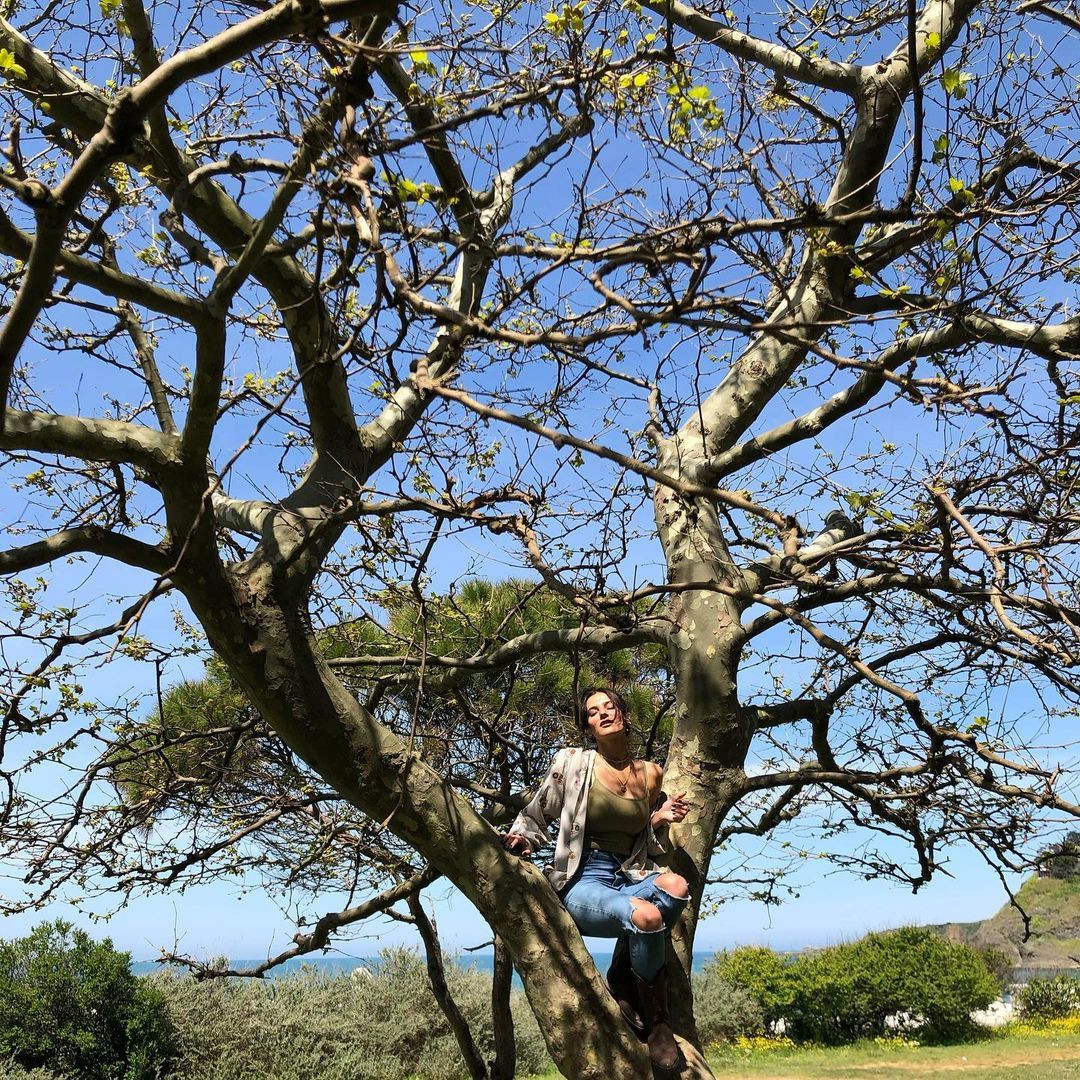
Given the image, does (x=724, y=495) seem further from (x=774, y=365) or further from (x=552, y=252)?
(x=774, y=365)

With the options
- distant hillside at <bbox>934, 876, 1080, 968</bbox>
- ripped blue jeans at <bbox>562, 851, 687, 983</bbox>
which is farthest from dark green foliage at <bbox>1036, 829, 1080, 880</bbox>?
distant hillside at <bbox>934, 876, 1080, 968</bbox>

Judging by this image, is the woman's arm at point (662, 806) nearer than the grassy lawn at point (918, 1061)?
Yes

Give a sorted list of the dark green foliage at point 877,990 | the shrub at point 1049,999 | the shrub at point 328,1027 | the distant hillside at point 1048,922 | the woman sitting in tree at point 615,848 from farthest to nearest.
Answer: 1. the distant hillside at point 1048,922
2. the shrub at point 1049,999
3. the dark green foliage at point 877,990
4. the shrub at point 328,1027
5. the woman sitting in tree at point 615,848

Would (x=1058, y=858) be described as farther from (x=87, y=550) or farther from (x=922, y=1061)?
(x=922, y=1061)

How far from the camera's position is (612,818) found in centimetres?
413

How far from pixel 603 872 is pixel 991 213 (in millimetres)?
3098

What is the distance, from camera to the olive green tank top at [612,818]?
412 cm

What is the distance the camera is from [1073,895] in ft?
97.8

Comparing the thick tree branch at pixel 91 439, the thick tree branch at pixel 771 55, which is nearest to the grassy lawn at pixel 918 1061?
the thick tree branch at pixel 771 55

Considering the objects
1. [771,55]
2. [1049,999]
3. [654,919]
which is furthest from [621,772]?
[1049,999]

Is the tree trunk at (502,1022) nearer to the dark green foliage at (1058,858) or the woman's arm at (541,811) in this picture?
the woman's arm at (541,811)

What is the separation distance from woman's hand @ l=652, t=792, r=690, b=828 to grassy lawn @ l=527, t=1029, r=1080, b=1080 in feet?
28.1

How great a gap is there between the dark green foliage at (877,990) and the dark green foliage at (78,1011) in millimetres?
9568

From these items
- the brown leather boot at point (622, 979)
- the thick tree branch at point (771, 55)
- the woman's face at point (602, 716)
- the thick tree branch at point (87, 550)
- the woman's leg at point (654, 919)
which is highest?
the thick tree branch at point (771, 55)
